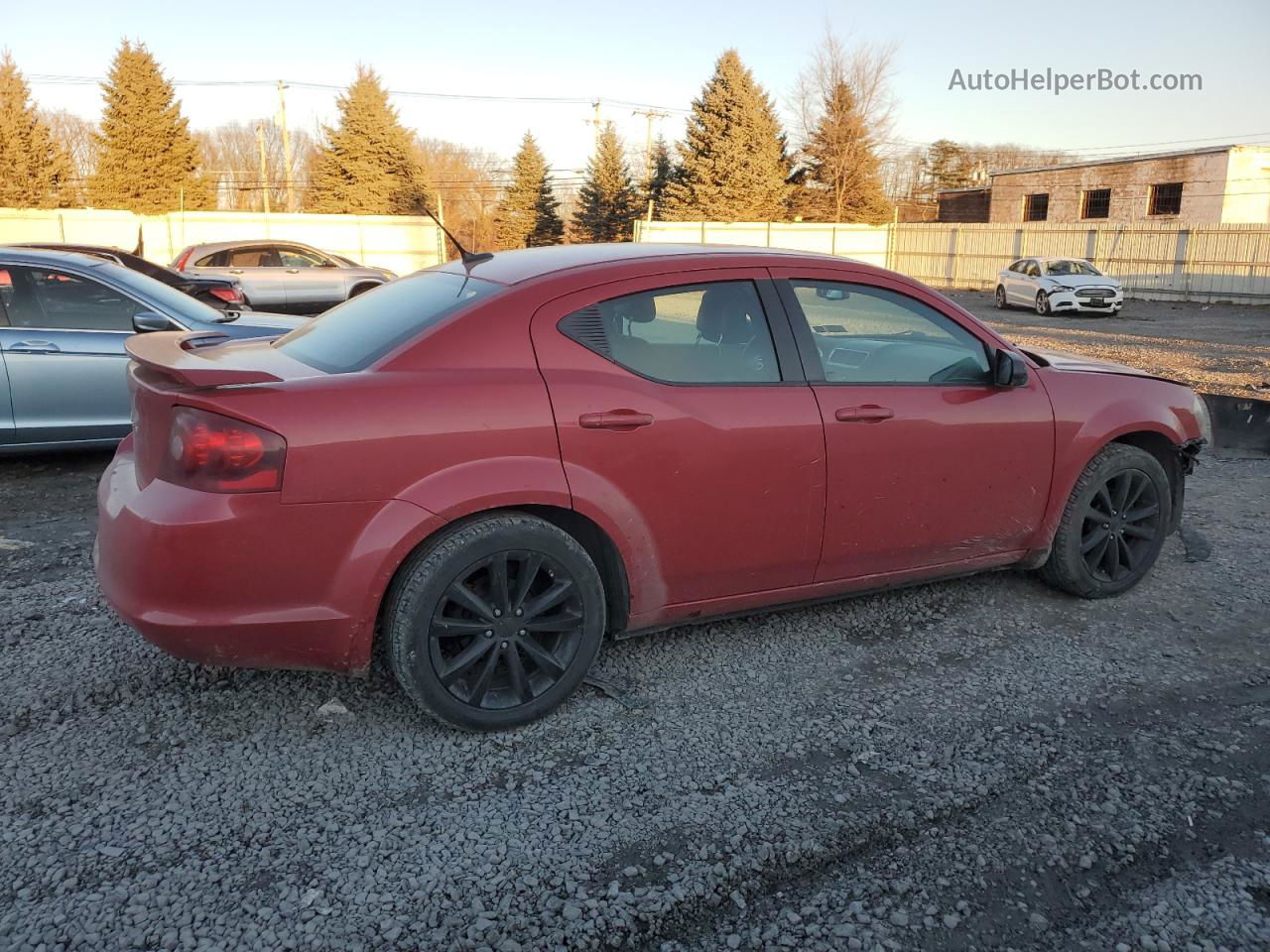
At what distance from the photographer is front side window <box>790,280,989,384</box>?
3762 millimetres

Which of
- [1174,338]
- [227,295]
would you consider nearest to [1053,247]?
[1174,338]

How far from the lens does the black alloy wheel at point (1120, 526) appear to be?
438cm

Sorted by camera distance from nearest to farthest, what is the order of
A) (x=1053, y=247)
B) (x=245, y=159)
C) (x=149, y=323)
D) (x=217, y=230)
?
(x=149, y=323), (x=217, y=230), (x=1053, y=247), (x=245, y=159)

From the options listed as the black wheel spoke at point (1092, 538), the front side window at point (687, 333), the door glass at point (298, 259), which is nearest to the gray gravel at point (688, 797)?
the black wheel spoke at point (1092, 538)

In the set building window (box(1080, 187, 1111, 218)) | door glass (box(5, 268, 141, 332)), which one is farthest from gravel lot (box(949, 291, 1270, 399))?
building window (box(1080, 187, 1111, 218))

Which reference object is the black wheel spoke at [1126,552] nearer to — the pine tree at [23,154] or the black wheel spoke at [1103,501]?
the black wheel spoke at [1103,501]

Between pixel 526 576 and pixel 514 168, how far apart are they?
2018 inches

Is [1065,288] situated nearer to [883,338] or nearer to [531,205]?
[883,338]

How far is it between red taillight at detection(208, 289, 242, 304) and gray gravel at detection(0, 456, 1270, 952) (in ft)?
22.5

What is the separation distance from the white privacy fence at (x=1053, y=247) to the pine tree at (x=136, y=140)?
75.9ft

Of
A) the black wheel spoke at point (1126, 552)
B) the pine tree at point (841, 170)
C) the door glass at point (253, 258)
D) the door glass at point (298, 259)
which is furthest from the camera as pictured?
the pine tree at point (841, 170)

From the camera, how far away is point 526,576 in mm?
3160

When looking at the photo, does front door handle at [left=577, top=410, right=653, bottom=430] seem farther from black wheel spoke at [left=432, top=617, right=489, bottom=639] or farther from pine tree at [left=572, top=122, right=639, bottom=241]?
pine tree at [left=572, top=122, right=639, bottom=241]

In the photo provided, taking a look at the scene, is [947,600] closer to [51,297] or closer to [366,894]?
[366,894]
